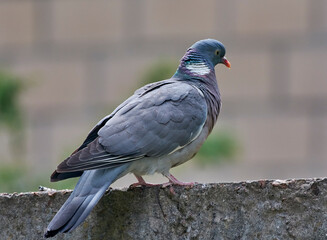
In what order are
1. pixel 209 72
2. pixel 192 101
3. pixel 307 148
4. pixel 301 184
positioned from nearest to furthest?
pixel 301 184
pixel 192 101
pixel 209 72
pixel 307 148

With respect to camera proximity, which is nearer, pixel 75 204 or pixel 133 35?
pixel 75 204

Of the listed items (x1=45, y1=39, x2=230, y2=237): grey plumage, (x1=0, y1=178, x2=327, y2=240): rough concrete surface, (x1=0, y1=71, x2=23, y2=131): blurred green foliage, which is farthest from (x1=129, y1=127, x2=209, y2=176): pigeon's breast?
(x1=0, y1=71, x2=23, y2=131): blurred green foliage

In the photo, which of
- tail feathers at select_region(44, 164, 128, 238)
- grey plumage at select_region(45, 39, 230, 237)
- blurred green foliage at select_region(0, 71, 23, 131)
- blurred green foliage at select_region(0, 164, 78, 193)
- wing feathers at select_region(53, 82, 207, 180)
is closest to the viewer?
tail feathers at select_region(44, 164, 128, 238)

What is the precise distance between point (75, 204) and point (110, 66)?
539 cm

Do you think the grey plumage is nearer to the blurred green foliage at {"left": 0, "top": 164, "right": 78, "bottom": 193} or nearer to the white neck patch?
the white neck patch

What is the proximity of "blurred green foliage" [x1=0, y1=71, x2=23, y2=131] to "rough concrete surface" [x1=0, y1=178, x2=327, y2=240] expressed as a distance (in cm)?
165

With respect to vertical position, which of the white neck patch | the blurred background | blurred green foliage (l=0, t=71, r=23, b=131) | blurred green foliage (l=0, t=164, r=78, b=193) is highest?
the white neck patch

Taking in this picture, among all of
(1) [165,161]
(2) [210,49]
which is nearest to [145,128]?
(1) [165,161]

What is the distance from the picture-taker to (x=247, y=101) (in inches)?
360

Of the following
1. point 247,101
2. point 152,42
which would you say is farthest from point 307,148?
point 152,42

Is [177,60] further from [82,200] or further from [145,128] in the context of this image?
[82,200]

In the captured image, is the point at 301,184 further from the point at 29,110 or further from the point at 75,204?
the point at 29,110

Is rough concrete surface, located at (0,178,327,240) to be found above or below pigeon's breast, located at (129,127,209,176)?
above

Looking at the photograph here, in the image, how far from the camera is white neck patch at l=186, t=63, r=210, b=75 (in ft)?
18.1
